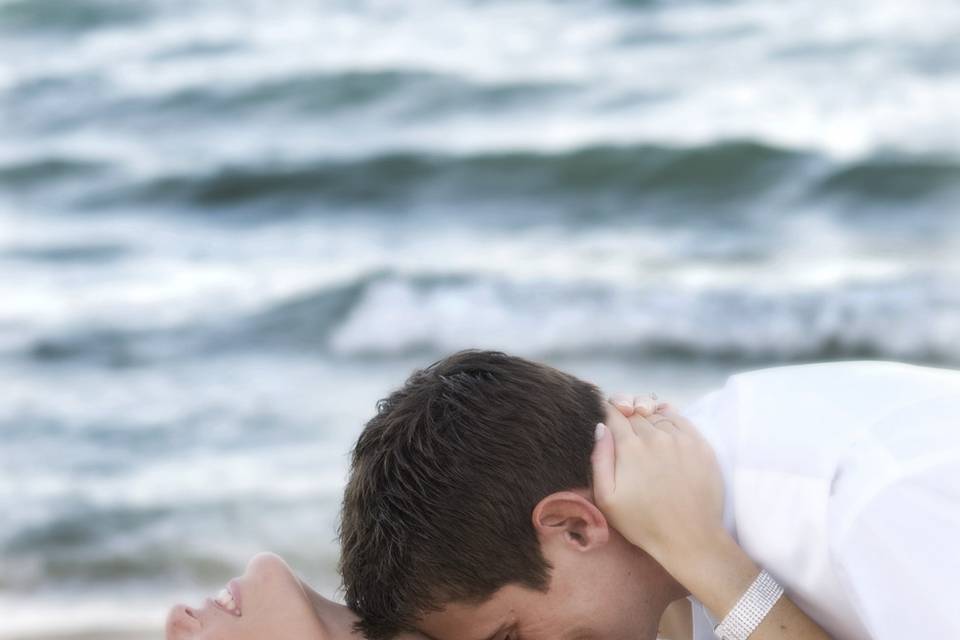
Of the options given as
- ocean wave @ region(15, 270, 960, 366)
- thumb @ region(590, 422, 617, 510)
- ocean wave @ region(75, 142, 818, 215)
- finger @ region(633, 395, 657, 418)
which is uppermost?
ocean wave @ region(75, 142, 818, 215)

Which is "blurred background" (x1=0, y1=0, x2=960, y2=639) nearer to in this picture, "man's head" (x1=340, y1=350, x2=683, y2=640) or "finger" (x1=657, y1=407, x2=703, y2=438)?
"man's head" (x1=340, y1=350, x2=683, y2=640)

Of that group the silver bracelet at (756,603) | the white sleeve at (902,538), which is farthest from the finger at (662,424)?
the white sleeve at (902,538)

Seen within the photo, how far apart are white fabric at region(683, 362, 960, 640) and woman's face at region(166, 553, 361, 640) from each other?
80 cm

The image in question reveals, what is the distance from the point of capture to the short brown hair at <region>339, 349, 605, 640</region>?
8.55ft

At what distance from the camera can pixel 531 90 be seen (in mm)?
14961

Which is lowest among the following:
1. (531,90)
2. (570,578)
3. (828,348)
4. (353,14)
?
(828,348)

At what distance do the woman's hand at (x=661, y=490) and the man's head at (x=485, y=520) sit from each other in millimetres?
41

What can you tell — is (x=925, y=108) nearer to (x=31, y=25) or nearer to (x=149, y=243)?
(x=149, y=243)

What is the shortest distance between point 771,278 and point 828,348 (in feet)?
3.64

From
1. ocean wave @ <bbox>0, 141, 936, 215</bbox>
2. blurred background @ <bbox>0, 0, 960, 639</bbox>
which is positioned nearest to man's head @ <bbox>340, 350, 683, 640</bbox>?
blurred background @ <bbox>0, 0, 960, 639</bbox>

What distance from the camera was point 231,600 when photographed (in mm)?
2844

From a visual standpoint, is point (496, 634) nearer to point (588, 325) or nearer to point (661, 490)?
point (661, 490)

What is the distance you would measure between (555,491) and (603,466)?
0.10 meters

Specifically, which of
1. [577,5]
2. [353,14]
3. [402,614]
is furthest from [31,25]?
[402,614]
